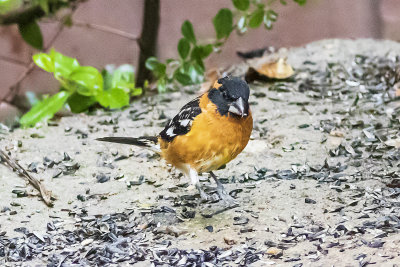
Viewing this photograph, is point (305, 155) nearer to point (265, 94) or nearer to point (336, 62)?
point (265, 94)

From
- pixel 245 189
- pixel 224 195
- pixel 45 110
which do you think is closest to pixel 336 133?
pixel 245 189

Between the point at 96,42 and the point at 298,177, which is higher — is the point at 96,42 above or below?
above

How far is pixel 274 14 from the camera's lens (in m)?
5.46

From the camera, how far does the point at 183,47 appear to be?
17.3 ft

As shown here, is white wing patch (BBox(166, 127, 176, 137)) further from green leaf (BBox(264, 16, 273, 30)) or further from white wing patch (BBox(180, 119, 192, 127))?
green leaf (BBox(264, 16, 273, 30))

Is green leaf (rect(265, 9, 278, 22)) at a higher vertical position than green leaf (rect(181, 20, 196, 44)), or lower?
higher

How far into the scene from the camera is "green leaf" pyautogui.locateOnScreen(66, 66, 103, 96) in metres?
5.08

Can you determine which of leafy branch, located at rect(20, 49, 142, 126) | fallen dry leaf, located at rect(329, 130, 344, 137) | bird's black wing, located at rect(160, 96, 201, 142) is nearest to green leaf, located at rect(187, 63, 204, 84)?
leafy branch, located at rect(20, 49, 142, 126)

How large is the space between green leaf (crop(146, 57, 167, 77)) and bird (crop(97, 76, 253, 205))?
2.06 meters

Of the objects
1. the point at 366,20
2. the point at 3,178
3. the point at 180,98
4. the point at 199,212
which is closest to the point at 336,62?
the point at 366,20

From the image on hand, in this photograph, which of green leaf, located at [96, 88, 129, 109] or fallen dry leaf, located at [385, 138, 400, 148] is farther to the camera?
green leaf, located at [96, 88, 129, 109]

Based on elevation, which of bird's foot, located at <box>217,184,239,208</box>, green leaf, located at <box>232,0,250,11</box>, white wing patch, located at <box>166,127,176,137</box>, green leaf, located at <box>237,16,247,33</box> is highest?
green leaf, located at <box>232,0,250,11</box>

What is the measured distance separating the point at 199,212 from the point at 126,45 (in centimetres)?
278

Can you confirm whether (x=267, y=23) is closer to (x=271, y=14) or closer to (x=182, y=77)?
(x=271, y=14)
